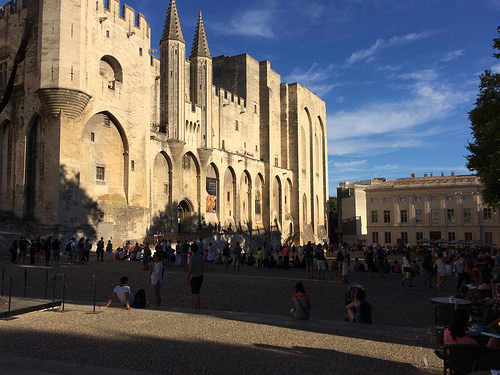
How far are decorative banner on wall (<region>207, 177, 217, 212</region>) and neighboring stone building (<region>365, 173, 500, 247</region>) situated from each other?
26134 mm

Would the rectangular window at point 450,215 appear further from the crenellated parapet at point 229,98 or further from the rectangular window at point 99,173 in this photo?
the rectangular window at point 99,173

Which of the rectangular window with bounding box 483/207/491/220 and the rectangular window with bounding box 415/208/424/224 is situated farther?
the rectangular window with bounding box 415/208/424/224

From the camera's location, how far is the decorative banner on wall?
36688mm

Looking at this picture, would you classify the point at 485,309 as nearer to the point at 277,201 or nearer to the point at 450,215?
the point at 277,201

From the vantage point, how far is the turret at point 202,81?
1389 inches

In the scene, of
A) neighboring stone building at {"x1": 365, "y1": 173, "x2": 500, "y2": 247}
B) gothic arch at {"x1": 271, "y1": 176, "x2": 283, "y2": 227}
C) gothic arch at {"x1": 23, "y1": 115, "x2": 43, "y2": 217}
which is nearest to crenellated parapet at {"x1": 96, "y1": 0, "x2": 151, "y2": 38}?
gothic arch at {"x1": 23, "y1": 115, "x2": 43, "y2": 217}

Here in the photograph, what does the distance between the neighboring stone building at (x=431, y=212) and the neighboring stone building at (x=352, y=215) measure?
28.6ft

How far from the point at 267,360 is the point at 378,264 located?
46.9ft

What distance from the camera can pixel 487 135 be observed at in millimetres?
18188

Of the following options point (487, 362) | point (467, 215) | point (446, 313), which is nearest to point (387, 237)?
point (467, 215)

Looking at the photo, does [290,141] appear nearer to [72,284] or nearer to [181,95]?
[181,95]

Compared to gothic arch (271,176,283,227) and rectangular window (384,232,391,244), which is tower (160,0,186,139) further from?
rectangular window (384,232,391,244)

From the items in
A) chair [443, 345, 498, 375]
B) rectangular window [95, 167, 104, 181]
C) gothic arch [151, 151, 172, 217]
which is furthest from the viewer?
gothic arch [151, 151, 172, 217]

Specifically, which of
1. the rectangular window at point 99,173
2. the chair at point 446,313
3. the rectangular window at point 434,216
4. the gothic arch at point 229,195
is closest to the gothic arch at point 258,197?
the gothic arch at point 229,195
